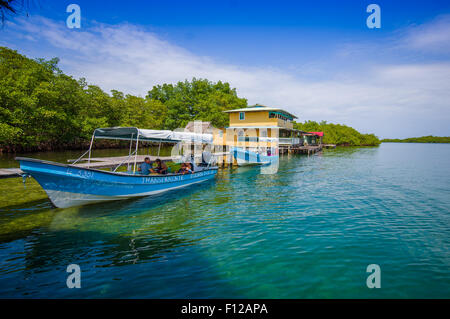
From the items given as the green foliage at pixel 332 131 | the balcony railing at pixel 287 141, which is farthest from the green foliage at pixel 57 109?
the green foliage at pixel 332 131

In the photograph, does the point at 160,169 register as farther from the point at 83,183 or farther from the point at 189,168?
the point at 83,183

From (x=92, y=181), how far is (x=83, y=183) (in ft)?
1.09

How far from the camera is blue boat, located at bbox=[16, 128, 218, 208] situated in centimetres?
805

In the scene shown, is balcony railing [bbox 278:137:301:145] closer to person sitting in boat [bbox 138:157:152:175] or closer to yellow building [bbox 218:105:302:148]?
yellow building [bbox 218:105:302:148]

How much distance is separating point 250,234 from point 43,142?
4128cm

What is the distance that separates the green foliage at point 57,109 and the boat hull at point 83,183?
74.1 feet

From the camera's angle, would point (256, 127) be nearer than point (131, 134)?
No

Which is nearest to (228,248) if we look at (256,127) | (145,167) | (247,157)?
(145,167)

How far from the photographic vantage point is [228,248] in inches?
259

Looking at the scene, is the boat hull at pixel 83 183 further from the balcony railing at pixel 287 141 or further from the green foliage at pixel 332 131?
the green foliage at pixel 332 131

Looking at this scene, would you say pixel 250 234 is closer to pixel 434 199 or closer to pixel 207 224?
pixel 207 224

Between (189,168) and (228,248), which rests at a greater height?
(189,168)

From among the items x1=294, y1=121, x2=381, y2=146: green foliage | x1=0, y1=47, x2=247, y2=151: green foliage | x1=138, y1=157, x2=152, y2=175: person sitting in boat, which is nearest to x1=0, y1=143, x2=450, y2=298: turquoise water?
x1=138, y1=157, x2=152, y2=175: person sitting in boat

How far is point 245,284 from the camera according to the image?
4.99 meters
